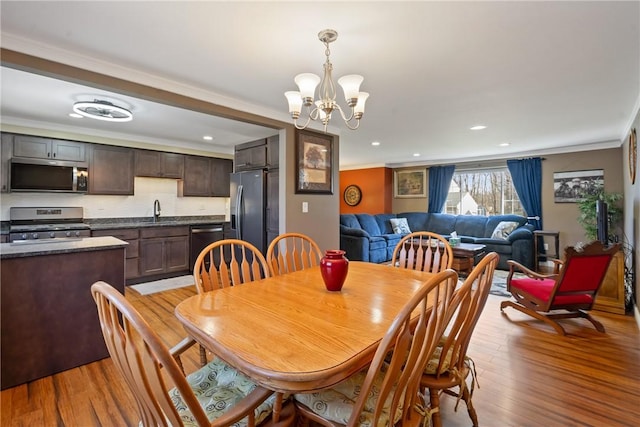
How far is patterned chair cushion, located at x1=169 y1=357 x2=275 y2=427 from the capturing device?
3.53 feet

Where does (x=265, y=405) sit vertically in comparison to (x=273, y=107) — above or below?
below

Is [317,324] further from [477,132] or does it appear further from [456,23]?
[477,132]

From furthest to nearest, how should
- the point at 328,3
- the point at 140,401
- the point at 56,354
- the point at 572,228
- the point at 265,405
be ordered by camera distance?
the point at 572,228 < the point at 56,354 < the point at 328,3 < the point at 265,405 < the point at 140,401

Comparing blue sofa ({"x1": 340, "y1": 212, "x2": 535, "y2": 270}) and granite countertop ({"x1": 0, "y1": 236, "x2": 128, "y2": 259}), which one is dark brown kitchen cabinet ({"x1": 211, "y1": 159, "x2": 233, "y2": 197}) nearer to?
blue sofa ({"x1": 340, "y1": 212, "x2": 535, "y2": 270})

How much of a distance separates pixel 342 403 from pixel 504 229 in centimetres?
588

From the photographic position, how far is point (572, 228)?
5555mm

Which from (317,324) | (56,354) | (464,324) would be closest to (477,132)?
(464,324)

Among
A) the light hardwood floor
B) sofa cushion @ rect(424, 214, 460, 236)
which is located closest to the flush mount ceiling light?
the light hardwood floor

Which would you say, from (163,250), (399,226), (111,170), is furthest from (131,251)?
(399,226)

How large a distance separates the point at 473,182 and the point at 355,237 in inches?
132

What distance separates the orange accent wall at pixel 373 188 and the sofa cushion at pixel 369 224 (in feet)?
4.29

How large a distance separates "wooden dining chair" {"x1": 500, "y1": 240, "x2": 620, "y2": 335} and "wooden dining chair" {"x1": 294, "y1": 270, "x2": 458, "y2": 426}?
237cm

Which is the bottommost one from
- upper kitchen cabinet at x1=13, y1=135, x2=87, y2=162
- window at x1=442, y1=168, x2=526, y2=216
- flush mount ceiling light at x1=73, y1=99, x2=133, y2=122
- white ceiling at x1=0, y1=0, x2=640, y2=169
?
window at x1=442, y1=168, x2=526, y2=216

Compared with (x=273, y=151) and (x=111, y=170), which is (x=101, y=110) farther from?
(x=273, y=151)
